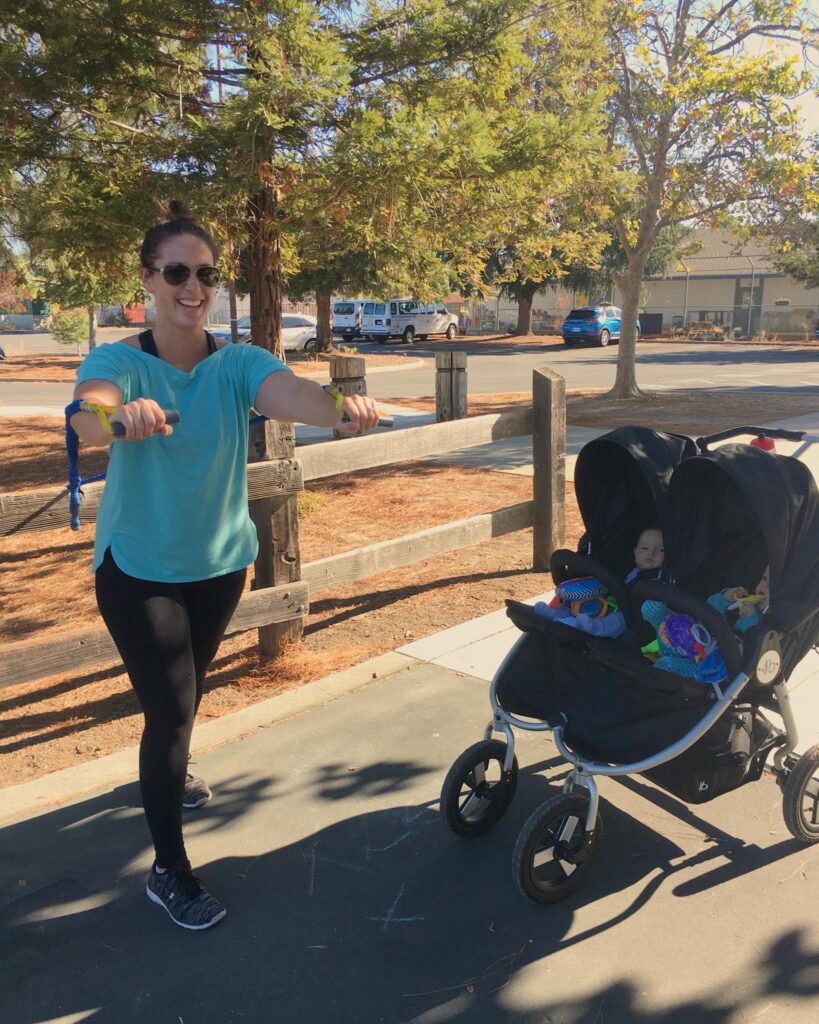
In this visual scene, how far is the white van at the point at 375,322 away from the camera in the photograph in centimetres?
4022

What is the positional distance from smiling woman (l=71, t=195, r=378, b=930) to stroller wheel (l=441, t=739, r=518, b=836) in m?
0.85

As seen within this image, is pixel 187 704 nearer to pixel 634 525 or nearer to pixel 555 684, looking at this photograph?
pixel 555 684

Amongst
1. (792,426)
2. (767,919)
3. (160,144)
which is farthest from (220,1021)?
(792,426)

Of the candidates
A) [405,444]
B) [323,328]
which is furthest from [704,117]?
[323,328]

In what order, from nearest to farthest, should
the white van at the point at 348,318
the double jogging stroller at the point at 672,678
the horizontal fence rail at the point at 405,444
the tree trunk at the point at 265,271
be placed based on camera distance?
the double jogging stroller at the point at 672,678 < the horizontal fence rail at the point at 405,444 < the tree trunk at the point at 265,271 < the white van at the point at 348,318

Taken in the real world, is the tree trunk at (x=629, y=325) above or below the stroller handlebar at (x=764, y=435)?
above

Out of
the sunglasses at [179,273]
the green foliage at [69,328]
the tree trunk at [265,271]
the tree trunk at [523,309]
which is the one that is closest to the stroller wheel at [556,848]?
the sunglasses at [179,273]

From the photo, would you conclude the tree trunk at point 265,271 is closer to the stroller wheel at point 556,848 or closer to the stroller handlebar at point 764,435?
the stroller handlebar at point 764,435

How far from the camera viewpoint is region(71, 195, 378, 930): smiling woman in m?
2.48

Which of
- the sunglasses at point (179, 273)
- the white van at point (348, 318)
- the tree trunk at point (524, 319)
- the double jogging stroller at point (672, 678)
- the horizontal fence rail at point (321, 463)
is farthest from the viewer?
the tree trunk at point (524, 319)

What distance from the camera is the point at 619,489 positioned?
339cm

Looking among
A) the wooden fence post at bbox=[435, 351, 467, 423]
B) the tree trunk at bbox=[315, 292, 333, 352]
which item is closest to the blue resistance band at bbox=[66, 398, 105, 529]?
the wooden fence post at bbox=[435, 351, 467, 423]

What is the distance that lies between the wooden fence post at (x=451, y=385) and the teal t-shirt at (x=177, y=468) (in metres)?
4.59

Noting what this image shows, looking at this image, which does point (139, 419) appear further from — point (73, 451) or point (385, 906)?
point (385, 906)
